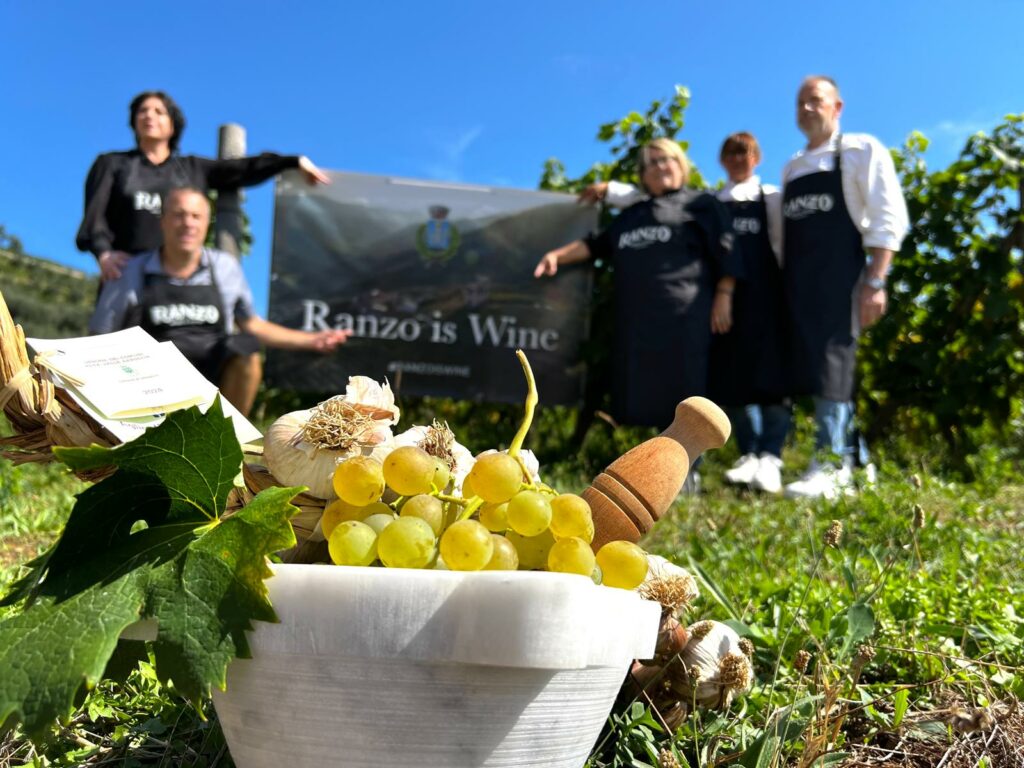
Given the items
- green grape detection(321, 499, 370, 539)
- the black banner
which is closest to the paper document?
green grape detection(321, 499, 370, 539)

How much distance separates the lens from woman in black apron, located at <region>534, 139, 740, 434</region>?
472 cm

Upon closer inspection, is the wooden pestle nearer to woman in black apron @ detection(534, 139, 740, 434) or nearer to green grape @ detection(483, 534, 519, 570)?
green grape @ detection(483, 534, 519, 570)

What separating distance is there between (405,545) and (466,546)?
6 cm

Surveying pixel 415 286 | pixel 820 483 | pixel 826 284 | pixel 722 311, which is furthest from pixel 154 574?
pixel 415 286

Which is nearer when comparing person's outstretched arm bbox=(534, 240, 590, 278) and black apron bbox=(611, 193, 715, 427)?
black apron bbox=(611, 193, 715, 427)

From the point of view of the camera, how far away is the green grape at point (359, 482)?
98cm

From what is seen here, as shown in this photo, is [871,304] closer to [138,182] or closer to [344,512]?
[138,182]

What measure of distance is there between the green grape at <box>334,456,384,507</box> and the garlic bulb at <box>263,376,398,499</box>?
0.07 m

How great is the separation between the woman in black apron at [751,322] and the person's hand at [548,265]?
1.00 metres

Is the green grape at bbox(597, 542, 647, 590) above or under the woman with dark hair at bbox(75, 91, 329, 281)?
under

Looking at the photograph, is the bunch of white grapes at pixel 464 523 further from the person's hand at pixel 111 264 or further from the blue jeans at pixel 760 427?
the blue jeans at pixel 760 427

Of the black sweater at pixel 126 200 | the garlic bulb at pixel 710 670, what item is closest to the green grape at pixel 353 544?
the garlic bulb at pixel 710 670

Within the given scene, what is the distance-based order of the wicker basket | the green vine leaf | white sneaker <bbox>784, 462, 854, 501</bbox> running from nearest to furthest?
the green vine leaf → the wicker basket → white sneaker <bbox>784, 462, 854, 501</bbox>

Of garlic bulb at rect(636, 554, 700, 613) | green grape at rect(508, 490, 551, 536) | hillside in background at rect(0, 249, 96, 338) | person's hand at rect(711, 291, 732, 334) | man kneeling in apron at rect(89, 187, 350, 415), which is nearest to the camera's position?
green grape at rect(508, 490, 551, 536)
